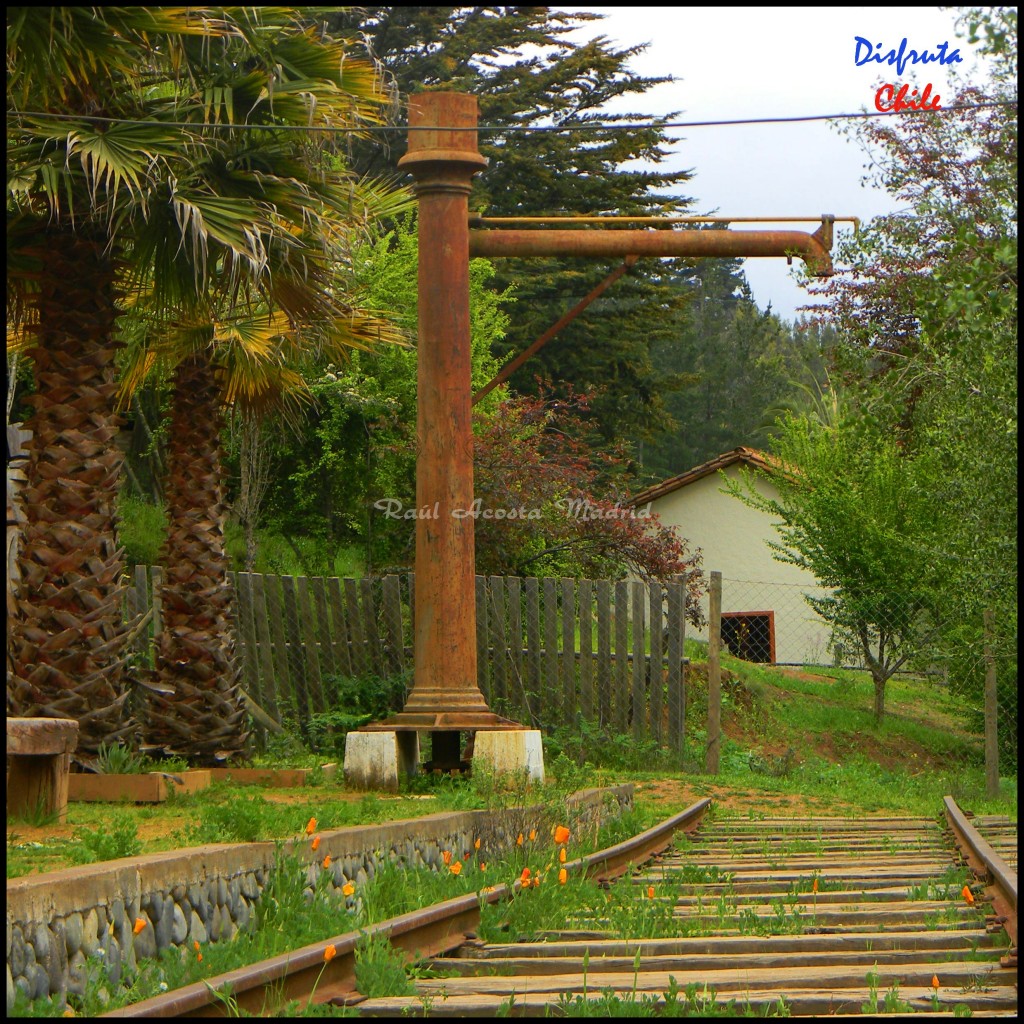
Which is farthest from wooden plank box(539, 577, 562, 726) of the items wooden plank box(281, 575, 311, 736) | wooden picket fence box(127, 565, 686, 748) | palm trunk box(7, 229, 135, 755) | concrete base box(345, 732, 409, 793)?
palm trunk box(7, 229, 135, 755)

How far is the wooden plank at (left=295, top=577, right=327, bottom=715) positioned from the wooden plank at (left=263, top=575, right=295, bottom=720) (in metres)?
0.19

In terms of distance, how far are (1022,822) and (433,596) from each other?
23.0 feet

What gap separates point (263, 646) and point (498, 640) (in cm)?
265

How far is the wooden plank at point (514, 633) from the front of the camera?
15609mm

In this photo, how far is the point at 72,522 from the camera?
982 centimetres

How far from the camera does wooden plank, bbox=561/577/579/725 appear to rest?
1557cm

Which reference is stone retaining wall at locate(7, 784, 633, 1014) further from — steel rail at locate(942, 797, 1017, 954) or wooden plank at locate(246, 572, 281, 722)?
wooden plank at locate(246, 572, 281, 722)

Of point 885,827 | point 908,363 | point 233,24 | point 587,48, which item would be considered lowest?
point 885,827

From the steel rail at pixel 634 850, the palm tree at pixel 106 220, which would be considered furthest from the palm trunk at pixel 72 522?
the steel rail at pixel 634 850

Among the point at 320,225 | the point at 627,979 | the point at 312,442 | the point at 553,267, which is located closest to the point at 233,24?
the point at 320,225

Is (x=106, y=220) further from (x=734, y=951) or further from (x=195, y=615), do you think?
(x=734, y=951)

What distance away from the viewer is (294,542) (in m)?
24.0

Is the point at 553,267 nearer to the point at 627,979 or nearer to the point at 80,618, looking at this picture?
the point at 80,618

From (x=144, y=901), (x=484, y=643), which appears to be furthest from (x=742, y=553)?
(x=144, y=901)
